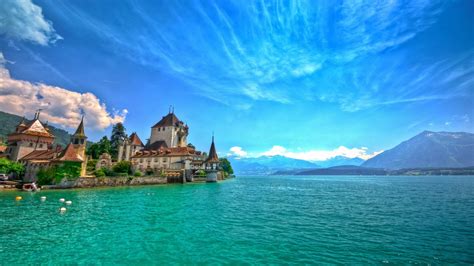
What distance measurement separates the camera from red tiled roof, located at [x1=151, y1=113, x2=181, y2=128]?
9440cm

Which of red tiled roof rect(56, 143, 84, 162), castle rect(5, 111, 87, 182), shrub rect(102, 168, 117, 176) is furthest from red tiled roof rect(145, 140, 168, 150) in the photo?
red tiled roof rect(56, 143, 84, 162)

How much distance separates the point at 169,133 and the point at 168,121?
18.4ft

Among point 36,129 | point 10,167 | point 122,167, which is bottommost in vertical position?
point 10,167

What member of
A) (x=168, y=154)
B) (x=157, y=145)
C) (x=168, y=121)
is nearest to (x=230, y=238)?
(x=168, y=154)

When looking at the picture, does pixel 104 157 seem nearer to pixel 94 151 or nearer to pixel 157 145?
pixel 94 151

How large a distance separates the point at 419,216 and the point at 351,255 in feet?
58.3

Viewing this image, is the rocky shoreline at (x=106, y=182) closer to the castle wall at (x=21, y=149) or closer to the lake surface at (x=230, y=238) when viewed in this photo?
the castle wall at (x=21, y=149)

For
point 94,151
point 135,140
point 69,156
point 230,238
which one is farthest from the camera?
point 135,140

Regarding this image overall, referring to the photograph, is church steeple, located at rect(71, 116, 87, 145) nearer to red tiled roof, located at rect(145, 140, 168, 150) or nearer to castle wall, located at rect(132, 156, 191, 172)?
castle wall, located at rect(132, 156, 191, 172)

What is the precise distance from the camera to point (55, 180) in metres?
50.2

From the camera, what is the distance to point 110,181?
58094mm

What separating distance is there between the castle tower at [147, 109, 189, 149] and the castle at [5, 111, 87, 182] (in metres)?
31.1

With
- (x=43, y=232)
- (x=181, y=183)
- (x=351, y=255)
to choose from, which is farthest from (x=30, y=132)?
(x=351, y=255)

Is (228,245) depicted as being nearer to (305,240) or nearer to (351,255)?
(305,240)
